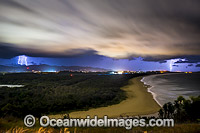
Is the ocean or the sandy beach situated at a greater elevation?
the sandy beach

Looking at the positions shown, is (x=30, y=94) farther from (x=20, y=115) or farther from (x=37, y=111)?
(x=20, y=115)

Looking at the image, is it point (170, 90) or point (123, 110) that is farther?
point (170, 90)

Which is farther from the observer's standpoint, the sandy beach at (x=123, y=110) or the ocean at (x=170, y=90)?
the ocean at (x=170, y=90)

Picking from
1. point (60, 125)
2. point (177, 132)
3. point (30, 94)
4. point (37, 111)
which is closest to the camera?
point (177, 132)

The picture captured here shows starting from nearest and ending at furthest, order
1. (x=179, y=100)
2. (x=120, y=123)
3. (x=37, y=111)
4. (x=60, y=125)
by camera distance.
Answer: (x=60, y=125)
(x=120, y=123)
(x=179, y=100)
(x=37, y=111)

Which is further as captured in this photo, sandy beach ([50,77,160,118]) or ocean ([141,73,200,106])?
ocean ([141,73,200,106])

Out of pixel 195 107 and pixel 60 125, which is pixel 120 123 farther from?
pixel 195 107

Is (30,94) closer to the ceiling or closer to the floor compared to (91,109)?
closer to the ceiling

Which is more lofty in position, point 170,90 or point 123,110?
point 123,110

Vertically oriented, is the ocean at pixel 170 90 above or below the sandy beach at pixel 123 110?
below

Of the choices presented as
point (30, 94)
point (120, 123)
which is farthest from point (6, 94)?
point (120, 123)

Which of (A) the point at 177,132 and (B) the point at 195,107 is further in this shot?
(B) the point at 195,107
